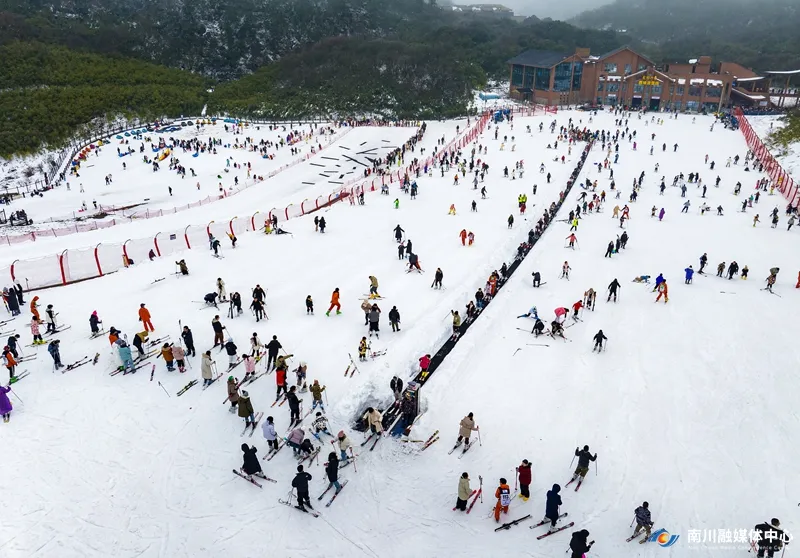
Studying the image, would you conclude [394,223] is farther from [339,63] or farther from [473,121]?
[339,63]

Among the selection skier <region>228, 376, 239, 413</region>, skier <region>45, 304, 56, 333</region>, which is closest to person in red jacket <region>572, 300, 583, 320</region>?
skier <region>228, 376, 239, 413</region>

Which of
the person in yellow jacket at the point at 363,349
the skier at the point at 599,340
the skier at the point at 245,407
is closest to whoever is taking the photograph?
the skier at the point at 245,407

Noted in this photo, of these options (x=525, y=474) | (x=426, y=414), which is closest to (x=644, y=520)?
(x=525, y=474)

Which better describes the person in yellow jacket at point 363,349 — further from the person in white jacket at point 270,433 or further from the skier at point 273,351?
the person in white jacket at point 270,433

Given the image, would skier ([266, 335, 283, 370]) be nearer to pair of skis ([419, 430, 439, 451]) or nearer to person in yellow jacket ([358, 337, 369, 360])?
person in yellow jacket ([358, 337, 369, 360])

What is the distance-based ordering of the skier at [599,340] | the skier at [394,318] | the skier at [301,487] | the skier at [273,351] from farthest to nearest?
the skier at [394,318] → the skier at [599,340] → the skier at [273,351] → the skier at [301,487]

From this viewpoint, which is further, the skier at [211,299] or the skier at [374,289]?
the skier at [374,289]

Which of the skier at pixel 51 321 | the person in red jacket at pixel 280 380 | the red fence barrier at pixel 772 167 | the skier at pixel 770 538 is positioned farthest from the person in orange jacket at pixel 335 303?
the red fence barrier at pixel 772 167

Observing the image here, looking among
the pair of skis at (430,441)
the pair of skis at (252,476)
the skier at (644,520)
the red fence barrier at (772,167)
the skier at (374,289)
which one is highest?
the red fence barrier at (772,167)
